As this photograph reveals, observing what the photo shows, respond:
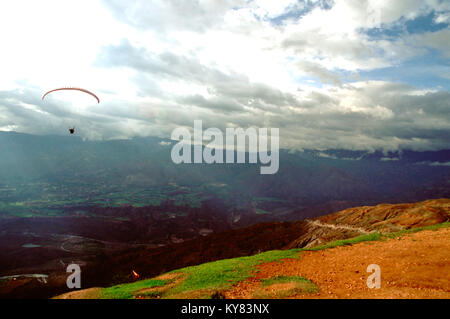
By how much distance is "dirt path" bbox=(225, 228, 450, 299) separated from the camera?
14.9 meters

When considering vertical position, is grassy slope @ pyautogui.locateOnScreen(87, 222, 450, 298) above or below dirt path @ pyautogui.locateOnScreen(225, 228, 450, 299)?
below

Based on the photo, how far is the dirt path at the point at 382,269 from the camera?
14930 mm

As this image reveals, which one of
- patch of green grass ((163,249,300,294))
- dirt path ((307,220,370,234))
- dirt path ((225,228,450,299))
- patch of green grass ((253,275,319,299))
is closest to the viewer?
dirt path ((225,228,450,299))

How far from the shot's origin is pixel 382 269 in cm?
1864

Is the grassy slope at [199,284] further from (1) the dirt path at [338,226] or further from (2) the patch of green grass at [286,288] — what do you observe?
(1) the dirt path at [338,226]

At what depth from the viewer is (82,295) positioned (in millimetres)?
18938

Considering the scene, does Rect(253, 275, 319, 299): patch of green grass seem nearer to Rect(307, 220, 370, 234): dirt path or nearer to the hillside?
the hillside

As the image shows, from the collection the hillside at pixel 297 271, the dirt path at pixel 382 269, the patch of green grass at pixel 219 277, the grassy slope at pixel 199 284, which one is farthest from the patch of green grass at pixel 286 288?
the patch of green grass at pixel 219 277

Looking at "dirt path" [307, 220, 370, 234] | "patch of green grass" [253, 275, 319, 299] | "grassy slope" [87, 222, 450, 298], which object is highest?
"patch of green grass" [253, 275, 319, 299]

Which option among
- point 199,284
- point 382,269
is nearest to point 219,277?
point 199,284

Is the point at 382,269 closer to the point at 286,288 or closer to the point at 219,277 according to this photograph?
the point at 286,288

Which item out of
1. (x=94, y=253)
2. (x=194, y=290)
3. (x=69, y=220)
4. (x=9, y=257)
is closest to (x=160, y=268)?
(x=194, y=290)

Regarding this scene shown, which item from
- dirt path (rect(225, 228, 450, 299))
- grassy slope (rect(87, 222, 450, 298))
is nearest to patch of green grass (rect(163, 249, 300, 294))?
grassy slope (rect(87, 222, 450, 298))
